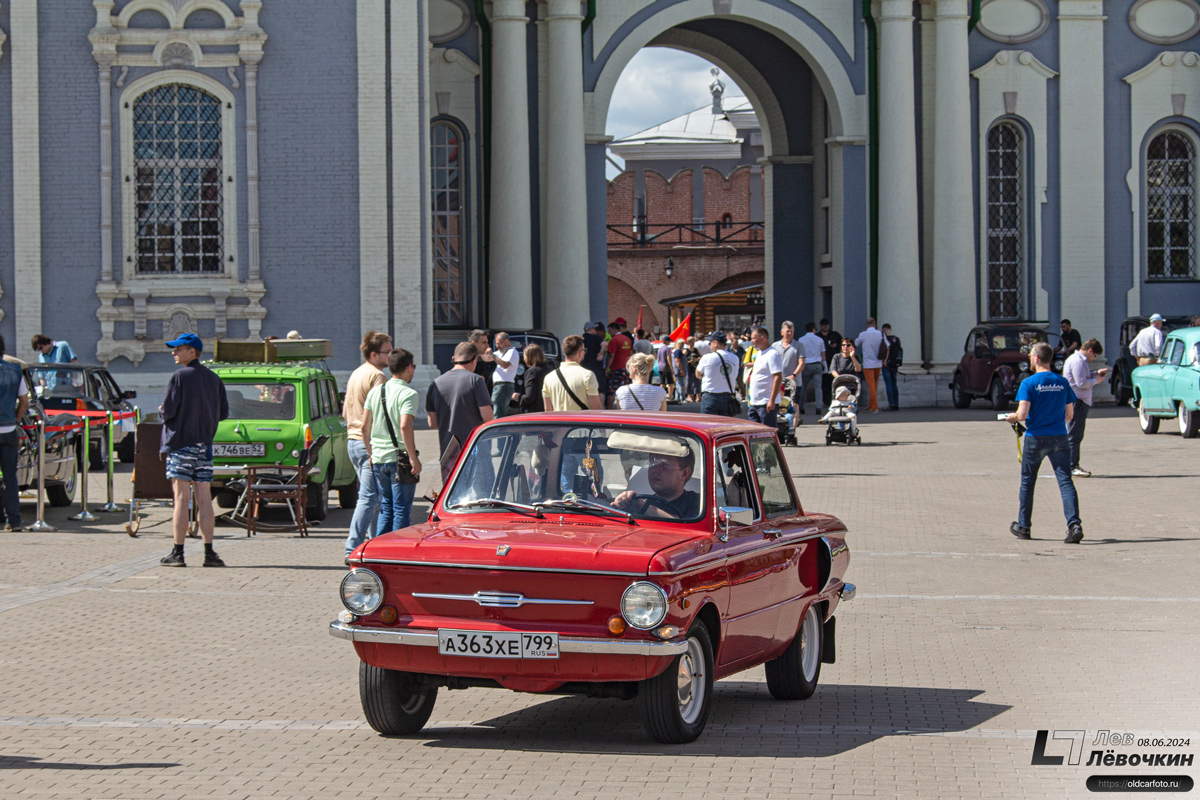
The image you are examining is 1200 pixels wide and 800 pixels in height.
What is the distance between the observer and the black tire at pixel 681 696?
6.76 meters

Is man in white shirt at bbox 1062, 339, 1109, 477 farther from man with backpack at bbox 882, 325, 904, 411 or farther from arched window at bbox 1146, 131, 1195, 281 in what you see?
arched window at bbox 1146, 131, 1195, 281

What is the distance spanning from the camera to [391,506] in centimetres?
Result: 1220

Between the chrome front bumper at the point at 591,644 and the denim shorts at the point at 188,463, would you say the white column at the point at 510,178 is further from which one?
the chrome front bumper at the point at 591,644

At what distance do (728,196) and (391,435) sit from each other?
5767 centimetres

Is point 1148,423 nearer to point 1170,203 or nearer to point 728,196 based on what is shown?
point 1170,203

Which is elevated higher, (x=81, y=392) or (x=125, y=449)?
(x=81, y=392)

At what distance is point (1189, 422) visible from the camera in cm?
2447

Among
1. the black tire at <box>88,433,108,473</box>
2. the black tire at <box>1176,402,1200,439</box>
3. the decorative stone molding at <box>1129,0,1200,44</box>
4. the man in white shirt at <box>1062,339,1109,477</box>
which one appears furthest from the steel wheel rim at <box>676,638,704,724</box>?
the decorative stone molding at <box>1129,0,1200,44</box>

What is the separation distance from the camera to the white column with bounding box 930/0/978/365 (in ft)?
115

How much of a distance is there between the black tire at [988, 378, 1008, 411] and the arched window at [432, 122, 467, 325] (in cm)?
1091

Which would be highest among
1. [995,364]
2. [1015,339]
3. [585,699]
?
[1015,339]

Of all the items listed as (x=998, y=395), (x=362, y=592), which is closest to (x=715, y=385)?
(x=362, y=592)

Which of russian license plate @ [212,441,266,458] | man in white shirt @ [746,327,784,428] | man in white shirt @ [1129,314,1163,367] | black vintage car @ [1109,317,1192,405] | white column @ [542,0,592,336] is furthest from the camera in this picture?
black vintage car @ [1109,317,1192,405]

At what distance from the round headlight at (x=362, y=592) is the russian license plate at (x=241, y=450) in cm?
914
